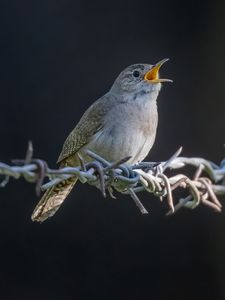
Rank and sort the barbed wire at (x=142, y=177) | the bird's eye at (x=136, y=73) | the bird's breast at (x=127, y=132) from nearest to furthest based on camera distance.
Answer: the barbed wire at (x=142, y=177), the bird's breast at (x=127, y=132), the bird's eye at (x=136, y=73)

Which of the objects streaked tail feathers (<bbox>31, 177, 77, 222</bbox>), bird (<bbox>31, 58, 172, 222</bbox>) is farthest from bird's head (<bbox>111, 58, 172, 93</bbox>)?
streaked tail feathers (<bbox>31, 177, 77, 222</bbox>)

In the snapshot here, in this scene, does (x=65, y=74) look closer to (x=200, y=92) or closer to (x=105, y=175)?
(x=200, y=92)

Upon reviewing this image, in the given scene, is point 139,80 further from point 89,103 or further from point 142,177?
point 142,177

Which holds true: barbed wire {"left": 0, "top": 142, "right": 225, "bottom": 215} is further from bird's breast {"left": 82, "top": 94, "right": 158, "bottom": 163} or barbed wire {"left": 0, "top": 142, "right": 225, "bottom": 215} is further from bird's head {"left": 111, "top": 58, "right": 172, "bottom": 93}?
bird's head {"left": 111, "top": 58, "right": 172, "bottom": 93}

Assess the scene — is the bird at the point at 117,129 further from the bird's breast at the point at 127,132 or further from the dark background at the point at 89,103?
the dark background at the point at 89,103

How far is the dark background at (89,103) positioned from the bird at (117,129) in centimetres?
94

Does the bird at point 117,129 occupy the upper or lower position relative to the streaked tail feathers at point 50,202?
upper

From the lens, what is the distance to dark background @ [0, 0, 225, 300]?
18.3 feet

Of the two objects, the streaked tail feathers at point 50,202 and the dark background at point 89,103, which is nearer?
the streaked tail feathers at point 50,202

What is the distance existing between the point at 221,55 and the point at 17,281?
209 cm

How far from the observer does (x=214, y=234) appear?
5.68m

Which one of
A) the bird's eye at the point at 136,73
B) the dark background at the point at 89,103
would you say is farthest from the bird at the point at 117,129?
the dark background at the point at 89,103

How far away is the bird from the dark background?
0.94m

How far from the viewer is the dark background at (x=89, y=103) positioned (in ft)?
18.3
